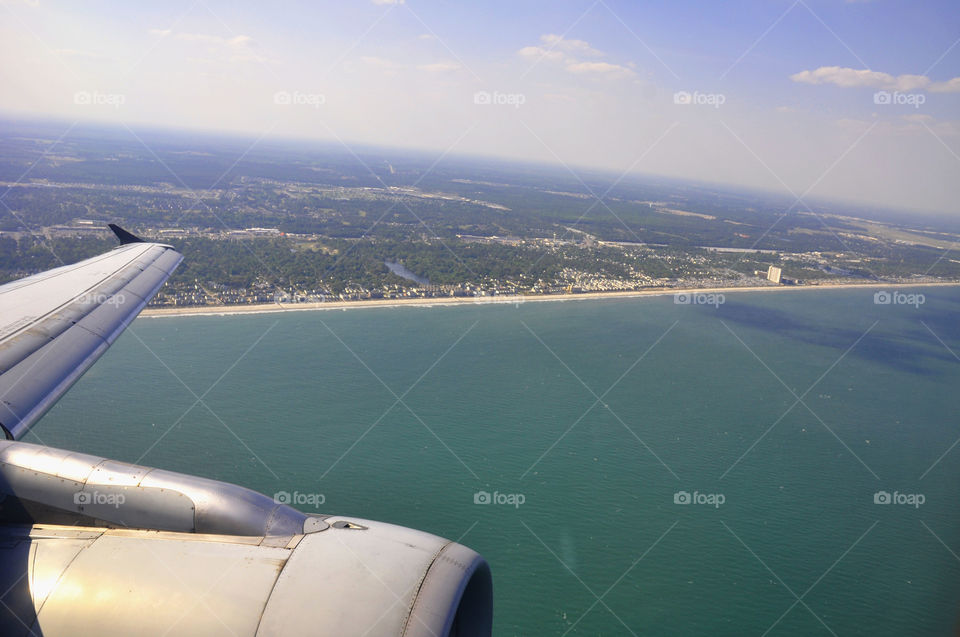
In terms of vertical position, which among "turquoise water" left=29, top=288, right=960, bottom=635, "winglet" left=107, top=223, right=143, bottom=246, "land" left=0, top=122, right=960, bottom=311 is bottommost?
"turquoise water" left=29, top=288, right=960, bottom=635

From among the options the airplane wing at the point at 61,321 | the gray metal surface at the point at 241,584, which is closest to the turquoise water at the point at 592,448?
the airplane wing at the point at 61,321

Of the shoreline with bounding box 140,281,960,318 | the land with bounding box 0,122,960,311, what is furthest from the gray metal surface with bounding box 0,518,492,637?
the land with bounding box 0,122,960,311

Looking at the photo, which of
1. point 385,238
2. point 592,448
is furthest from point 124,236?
point 385,238

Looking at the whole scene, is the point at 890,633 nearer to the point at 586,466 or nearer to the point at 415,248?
the point at 586,466

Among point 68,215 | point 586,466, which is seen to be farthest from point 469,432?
point 68,215

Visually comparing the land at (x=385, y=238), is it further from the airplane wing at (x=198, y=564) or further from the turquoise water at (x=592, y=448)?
the airplane wing at (x=198, y=564)

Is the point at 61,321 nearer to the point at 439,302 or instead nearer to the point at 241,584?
the point at 241,584

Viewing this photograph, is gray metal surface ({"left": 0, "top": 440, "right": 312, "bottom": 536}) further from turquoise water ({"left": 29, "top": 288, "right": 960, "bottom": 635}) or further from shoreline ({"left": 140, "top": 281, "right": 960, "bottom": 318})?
shoreline ({"left": 140, "top": 281, "right": 960, "bottom": 318})
